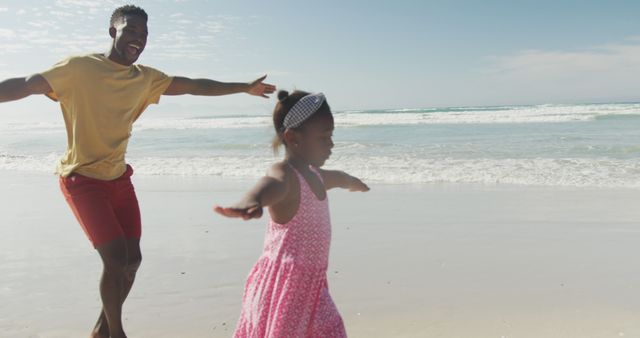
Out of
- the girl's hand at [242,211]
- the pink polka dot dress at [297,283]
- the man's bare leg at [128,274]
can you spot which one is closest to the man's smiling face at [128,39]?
the man's bare leg at [128,274]

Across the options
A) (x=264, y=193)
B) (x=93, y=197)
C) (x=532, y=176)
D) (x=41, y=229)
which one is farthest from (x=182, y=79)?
(x=532, y=176)

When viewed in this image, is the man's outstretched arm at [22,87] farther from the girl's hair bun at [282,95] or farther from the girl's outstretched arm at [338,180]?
the girl's outstretched arm at [338,180]

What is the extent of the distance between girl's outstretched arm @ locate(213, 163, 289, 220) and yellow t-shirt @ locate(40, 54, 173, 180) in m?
1.31

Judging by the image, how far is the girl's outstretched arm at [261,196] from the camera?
1.79 m

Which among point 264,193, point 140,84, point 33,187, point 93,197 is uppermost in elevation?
point 140,84

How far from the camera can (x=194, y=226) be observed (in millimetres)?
6703

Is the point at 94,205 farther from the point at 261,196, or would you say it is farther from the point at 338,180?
the point at 261,196

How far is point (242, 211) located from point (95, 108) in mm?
1588

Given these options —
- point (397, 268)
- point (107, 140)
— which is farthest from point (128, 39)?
point (397, 268)

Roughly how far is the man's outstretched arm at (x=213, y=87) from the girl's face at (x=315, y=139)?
58.7 inches

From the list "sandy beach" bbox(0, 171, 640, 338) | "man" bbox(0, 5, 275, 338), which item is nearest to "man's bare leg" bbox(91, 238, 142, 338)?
"man" bbox(0, 5, 275, 338)

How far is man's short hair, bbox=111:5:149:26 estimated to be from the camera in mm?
3146

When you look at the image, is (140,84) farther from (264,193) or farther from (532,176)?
(532,176)

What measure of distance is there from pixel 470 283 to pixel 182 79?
8.75 feet
